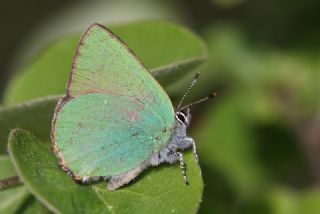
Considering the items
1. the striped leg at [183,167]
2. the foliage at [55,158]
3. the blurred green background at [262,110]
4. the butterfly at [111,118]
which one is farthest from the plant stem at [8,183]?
the blurred green background at [262,110]

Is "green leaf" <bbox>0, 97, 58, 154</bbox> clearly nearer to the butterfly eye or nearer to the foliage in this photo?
the foliage

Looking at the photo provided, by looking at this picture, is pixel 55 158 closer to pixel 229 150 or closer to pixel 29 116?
pixel 29 116

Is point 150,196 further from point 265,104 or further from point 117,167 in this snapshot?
point 265,104

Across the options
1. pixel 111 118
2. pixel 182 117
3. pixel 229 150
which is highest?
pixel 111 118

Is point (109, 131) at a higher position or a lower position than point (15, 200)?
higher

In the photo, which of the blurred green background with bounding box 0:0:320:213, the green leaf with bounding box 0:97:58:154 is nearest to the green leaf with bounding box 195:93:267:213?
the blurred green background with bounding box 0:0:320:213

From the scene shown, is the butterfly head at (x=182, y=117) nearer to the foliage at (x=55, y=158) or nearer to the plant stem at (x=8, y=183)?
the foliage at (x=55, y=158)

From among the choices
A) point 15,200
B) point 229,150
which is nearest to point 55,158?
point 15,200
